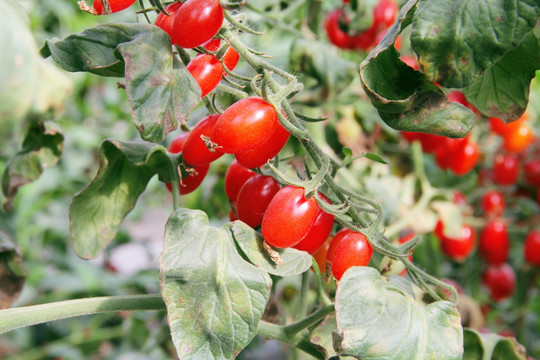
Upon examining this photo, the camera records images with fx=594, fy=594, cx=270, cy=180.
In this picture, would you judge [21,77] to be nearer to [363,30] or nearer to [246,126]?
[246,126]

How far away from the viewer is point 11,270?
2.96ft

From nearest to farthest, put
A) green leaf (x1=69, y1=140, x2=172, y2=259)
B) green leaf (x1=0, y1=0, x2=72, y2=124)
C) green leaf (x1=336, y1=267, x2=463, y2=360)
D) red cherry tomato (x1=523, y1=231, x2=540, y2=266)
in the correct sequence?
green leaf (x1=0, y1=0, x2=72, y2=124), green leaf (x1=336, y1=267, x2=463, y2=360), green leaf (x1=69, y1=140, x2=172, y2=259), red cherry tomato (x1=523, y1=231, x2=540, y2=266)

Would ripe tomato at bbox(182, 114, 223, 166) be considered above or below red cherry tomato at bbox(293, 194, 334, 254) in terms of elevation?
above

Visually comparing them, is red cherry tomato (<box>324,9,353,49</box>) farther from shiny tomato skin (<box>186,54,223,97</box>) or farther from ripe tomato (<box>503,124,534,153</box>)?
shiny tomato skin (<box>186,54,223,97</box>)

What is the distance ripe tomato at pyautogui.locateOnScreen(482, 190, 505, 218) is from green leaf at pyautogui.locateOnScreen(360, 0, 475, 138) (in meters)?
1.42

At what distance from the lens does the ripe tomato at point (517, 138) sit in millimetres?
1825

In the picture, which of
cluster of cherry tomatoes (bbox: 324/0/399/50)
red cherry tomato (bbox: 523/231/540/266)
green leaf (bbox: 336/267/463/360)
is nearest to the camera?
green leaf (bbox: 336/267/463/360)

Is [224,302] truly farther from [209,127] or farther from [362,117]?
[362,117]

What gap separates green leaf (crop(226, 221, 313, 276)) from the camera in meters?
0.60

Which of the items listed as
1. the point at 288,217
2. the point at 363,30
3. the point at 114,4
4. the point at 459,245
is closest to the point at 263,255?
the point at 288,217

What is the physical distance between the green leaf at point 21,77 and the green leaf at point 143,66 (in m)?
0.11

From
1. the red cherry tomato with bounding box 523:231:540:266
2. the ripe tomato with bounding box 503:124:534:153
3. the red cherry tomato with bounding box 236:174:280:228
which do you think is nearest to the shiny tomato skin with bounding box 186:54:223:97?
the red cherry tomato with bounding box 236:174:280:228

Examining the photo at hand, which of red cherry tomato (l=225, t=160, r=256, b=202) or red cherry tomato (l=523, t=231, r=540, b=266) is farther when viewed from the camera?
red cherry tomato (l=523, t=231, r=540, b=266)

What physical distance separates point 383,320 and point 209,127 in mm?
278
